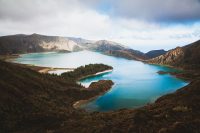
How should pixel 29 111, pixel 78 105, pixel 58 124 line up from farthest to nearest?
pixel 78 105 < pixel 29 111 < pixel 58 124

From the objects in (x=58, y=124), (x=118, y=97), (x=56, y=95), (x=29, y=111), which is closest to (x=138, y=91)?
(x=118, y=97)

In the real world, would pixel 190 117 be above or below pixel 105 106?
above

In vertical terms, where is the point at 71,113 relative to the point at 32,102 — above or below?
below

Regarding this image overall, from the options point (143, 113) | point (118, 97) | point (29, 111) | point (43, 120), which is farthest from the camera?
point (118, 97)

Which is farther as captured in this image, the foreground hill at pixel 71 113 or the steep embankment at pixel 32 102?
the steep embankment at pixel 32 102

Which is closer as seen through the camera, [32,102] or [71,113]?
[71,113]

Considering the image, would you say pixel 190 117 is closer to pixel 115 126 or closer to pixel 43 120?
pixel 115 126

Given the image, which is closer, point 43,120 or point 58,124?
point 58,124

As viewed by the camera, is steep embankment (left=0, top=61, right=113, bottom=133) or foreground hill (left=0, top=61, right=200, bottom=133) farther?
steep embankment (left=0, top=61, right=113, bottom=133)
